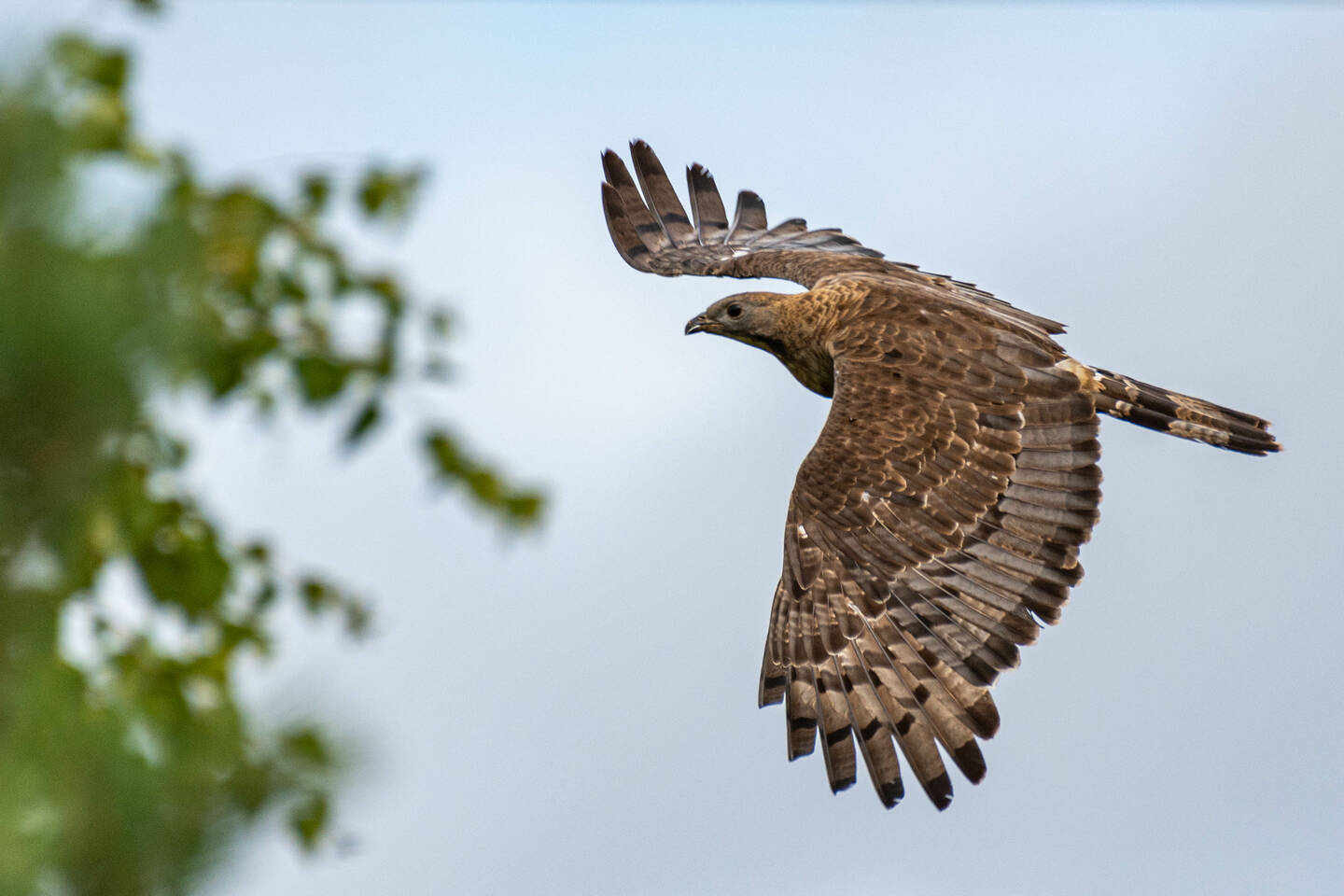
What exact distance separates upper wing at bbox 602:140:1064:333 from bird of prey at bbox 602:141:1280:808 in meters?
2.23

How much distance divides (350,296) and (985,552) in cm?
315

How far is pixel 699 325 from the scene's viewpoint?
9.41 m

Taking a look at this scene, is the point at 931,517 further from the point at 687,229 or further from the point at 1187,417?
the point at 687,229

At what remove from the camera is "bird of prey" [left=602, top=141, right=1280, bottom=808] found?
6.54 m

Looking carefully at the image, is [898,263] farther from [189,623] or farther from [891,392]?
[189,623]

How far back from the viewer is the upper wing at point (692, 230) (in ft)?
34.3

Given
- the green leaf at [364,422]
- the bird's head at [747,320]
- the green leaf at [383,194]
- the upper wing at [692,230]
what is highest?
the upper wing at [692,230]

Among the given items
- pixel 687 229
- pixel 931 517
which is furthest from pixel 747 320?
pixel 931 517

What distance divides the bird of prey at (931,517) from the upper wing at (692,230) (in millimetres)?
2227

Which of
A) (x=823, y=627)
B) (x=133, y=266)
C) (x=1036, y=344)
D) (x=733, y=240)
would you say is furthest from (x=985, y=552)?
(x=133, y=266)

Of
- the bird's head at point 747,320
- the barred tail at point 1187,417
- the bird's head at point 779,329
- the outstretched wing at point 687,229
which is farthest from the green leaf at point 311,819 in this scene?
the outstretched wing at point 687,229

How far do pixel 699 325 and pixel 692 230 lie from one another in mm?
1706

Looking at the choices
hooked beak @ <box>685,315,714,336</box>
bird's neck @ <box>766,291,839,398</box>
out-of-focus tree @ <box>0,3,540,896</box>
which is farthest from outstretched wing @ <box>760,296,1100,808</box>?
out-of-focus tree @ <box>0,3,540,896</box>

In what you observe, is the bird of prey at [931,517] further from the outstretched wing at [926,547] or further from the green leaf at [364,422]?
the green leaf at [364,422]
